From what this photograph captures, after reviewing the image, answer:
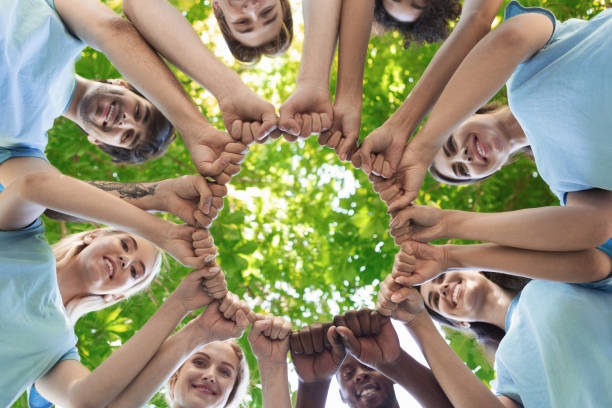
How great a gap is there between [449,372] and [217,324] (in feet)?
4.71

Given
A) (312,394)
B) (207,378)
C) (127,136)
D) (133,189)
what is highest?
(133,189)

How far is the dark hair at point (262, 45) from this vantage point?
3.39 metres

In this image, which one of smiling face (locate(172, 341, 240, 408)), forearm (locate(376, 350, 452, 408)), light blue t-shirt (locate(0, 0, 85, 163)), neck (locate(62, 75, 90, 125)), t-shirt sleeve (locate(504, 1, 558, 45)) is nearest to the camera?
t-shirt sleeve (locate(504, 1, 558, 45))

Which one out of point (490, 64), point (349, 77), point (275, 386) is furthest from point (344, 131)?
point (275, 386)

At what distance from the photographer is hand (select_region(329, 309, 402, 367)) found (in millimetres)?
3072

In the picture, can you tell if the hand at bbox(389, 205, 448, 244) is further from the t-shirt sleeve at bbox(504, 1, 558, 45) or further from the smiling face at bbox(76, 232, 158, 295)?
the smiling face at bbox(76, 232, 158, 295)

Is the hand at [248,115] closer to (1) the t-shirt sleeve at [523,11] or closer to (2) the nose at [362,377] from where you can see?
(1) the t-shirt sleeve at [523,11]

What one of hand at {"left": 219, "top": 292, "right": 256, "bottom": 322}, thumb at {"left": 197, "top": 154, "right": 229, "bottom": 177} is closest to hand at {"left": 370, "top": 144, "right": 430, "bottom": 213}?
thumb at {"left": 197, "top": 154, "right": 229, "bottom": 177}

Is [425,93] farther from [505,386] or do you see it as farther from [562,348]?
[505,386]

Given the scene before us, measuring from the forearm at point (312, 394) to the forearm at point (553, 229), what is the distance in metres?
1.46

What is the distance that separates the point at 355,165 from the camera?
286 centimetres

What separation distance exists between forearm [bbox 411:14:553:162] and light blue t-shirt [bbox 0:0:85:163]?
208cm

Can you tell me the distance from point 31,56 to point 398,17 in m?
2.38

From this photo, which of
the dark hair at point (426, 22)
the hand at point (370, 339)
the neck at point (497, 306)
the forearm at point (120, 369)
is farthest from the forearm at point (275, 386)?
the dark hair at point (426, 22)
